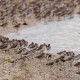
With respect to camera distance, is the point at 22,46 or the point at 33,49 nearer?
the point at 33,49

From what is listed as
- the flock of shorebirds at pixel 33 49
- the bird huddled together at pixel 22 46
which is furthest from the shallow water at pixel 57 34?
the flock of shorebirds at pixel 33 49

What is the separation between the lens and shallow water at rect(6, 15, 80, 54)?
26375 millimetres

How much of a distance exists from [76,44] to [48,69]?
559 centimetres

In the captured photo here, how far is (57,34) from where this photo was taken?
29.9 m

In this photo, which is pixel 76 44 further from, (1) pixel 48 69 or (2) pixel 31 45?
(1) pixel 48 69

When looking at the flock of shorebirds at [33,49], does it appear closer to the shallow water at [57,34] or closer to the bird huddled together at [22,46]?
the bird huddled together at [22,46]

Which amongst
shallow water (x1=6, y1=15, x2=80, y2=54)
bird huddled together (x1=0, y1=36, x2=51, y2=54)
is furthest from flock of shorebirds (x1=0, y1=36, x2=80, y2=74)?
shallow water (x1=6, y1=15, x2=80, y2=54)

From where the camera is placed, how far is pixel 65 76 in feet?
66.9

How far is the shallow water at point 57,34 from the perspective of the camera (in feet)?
86.5

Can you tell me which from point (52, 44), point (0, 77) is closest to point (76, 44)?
point (52, 44)

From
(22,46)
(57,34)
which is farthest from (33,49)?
(57,34)

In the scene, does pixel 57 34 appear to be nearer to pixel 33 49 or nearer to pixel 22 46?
pixel 22 46

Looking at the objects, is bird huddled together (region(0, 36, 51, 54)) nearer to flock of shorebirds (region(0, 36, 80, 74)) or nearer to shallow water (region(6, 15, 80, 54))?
flock of shorebirds (region(0, 36, 80, 74))

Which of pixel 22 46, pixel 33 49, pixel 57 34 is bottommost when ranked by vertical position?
pixel 33 49
